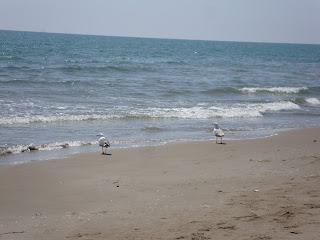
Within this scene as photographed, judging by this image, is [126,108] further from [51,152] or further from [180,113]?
[51,152]

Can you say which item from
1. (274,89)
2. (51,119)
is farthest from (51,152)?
(274,89)

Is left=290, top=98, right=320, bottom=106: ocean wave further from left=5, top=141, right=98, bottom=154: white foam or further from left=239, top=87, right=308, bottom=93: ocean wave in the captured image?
left=5, top=141, right=98, bottom=154: white foam

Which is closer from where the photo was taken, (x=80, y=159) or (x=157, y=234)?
(x=157, y=234)

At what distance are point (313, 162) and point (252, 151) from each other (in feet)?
6.15

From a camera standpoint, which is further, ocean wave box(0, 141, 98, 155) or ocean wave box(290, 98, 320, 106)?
ocean wave box(290, 98, 320, 106)

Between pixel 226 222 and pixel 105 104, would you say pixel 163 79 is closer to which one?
pixel 105 104

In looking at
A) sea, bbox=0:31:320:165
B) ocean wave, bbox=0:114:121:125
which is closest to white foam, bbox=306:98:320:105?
sea, bbox=0:31:320:165

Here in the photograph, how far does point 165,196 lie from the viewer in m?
6.83

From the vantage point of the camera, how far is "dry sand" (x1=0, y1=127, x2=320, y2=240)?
5262 mm

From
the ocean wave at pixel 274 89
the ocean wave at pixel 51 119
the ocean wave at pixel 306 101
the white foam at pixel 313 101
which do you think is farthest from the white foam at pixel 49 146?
the ocean wave at pixel 274 89

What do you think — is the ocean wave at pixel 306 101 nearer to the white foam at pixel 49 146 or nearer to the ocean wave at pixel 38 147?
the white foam at pixel 49 146

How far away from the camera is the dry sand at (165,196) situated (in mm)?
5262

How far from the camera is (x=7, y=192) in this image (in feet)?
23.3

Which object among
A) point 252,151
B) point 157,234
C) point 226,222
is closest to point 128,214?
point 157,234
